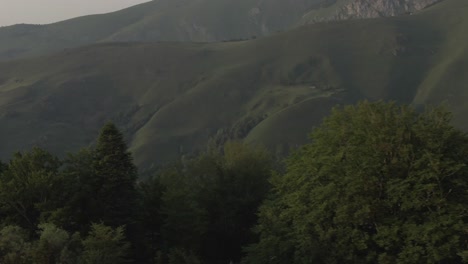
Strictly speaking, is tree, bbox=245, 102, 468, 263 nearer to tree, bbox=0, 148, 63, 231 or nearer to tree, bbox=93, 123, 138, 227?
tree, bbox=93, 123, 138, 227

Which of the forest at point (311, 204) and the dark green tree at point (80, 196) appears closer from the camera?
the forest at point (311, 204)

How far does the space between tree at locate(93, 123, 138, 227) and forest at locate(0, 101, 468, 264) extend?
0.12m

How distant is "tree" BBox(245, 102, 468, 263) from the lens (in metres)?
45.5

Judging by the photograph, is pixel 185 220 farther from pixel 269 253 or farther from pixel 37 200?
pixel 37 200

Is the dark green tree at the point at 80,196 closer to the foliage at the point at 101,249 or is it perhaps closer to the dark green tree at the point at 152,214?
the dark green tree at the point at 152,214

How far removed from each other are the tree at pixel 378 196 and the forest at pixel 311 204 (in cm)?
12

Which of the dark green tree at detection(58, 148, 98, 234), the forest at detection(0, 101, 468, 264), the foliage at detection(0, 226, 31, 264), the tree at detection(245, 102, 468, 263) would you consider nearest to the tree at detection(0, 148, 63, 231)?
the forest at detection(0, 101, 468, 264)

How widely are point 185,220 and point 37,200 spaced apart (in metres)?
18.9

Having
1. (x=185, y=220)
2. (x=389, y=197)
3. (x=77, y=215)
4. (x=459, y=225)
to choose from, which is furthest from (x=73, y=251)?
(x=459, y=225)

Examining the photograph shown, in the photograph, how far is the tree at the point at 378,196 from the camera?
45500mm

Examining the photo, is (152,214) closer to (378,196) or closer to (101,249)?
(101,249)

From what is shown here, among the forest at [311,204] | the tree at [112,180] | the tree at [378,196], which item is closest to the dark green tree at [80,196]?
the forest at [311,204]

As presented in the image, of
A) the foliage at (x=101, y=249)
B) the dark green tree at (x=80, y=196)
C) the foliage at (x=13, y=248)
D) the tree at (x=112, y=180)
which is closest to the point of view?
the foliage at (x=13, y=248)

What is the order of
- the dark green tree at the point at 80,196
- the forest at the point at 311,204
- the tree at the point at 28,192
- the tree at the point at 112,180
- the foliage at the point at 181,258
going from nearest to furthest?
the forest at the point at 311,204, the foliage at the point at 181,258, the dark green tree at the point at 80,196, the tree at the point at 28,192, the tree at the point at 112,180
